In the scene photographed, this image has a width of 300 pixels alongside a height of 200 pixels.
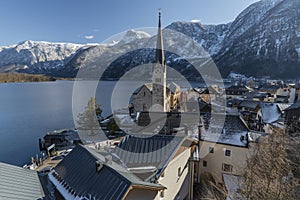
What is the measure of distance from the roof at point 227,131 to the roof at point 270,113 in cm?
934

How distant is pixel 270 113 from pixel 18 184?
2873 cm

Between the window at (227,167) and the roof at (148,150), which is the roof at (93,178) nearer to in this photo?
the roof at (148,150)

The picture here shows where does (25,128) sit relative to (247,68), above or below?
below

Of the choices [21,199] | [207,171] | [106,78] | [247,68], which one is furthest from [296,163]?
[106,78]

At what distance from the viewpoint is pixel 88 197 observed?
724 cm

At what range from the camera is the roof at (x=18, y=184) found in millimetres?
6793

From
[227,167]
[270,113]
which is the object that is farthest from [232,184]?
[270,113]

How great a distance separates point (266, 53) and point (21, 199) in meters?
170

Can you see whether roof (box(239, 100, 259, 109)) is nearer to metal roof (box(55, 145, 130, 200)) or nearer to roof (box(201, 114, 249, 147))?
roof (box(201, 114, 249, 147))

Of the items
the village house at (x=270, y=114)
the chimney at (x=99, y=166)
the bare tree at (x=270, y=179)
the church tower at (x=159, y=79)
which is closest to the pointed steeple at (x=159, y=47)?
the church tower at (x=159, y=79)

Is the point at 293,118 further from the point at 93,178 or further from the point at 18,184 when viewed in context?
the point at 18,184

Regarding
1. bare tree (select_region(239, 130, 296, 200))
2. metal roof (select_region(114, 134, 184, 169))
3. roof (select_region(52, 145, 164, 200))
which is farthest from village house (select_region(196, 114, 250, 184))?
roof (select_region(52, 145, 164, 200))

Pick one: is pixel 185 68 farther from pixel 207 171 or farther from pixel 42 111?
pixel 207 171

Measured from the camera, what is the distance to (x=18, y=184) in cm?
746
